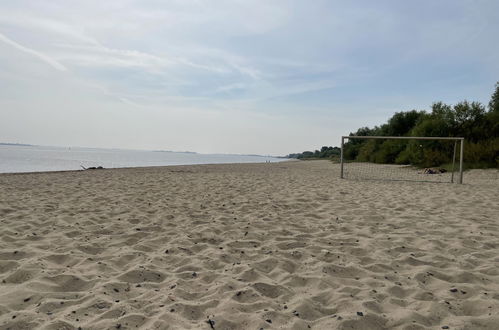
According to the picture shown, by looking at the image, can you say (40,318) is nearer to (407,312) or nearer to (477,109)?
(407,312)

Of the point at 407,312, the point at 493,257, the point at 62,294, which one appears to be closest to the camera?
the point at 407,312

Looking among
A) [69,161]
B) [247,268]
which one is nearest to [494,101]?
[247,268]

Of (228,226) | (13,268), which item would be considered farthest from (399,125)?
(13,268)

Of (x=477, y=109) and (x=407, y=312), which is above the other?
(x=477, y=109)

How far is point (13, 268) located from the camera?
3.03 m

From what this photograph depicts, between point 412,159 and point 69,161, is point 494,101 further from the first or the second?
point 69,161

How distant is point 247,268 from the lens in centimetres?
310

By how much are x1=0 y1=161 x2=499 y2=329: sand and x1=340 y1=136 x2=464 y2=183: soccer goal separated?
870 cm

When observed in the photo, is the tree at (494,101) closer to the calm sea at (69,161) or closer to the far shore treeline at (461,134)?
the far shore treeline at (461,134)

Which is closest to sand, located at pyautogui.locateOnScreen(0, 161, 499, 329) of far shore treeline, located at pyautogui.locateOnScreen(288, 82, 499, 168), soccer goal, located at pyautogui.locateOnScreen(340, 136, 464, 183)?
soccer goal, located at pyautogui.locateOnScreen(340, 136, 464, 183)

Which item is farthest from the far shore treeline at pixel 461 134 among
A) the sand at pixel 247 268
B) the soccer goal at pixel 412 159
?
the sand at pixel 247 268

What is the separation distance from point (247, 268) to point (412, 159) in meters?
22.6

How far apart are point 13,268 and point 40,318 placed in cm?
113

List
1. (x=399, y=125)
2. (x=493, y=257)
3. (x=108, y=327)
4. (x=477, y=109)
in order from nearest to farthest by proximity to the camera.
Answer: (x=108, y=327) < (x=493, y=257) < (x=477, y=109) < (x=399, y=125)
